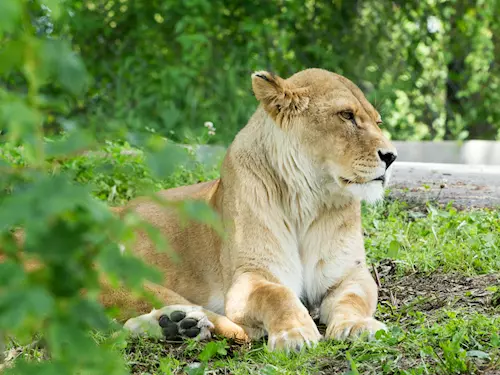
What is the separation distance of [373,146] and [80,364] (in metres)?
2.25

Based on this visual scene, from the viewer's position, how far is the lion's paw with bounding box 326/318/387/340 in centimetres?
319

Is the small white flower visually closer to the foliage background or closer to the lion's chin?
the foliage background

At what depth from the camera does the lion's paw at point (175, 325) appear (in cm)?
346

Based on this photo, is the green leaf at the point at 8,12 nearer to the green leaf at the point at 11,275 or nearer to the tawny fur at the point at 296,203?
the green leaf at the point at 11,275

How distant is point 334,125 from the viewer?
12.2 ft

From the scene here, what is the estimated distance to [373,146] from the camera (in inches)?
141

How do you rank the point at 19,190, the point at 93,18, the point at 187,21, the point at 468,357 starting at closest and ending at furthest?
1. the point at 19,190
2. the point at 468,357
3. the point at 187,21
4. the point at 93,18

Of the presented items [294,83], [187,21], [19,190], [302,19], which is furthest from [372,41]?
[19,190]

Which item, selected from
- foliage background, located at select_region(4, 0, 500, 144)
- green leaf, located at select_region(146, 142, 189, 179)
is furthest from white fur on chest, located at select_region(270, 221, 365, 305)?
foliage background, located at select_region(4, 0, 500, 144)

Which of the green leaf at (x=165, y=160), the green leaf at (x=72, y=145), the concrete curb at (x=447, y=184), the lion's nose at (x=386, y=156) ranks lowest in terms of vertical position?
the concrete curb at (x=447, y=184)

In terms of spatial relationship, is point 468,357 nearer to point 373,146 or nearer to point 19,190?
point 373,146

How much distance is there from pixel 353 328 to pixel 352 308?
0.21 m

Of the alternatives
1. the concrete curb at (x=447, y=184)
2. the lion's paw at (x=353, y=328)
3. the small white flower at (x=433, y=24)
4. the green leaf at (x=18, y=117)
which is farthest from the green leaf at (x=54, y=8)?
the small white flower at (x=433, y=24)

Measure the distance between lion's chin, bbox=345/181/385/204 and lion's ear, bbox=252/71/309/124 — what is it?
0.41 metres
